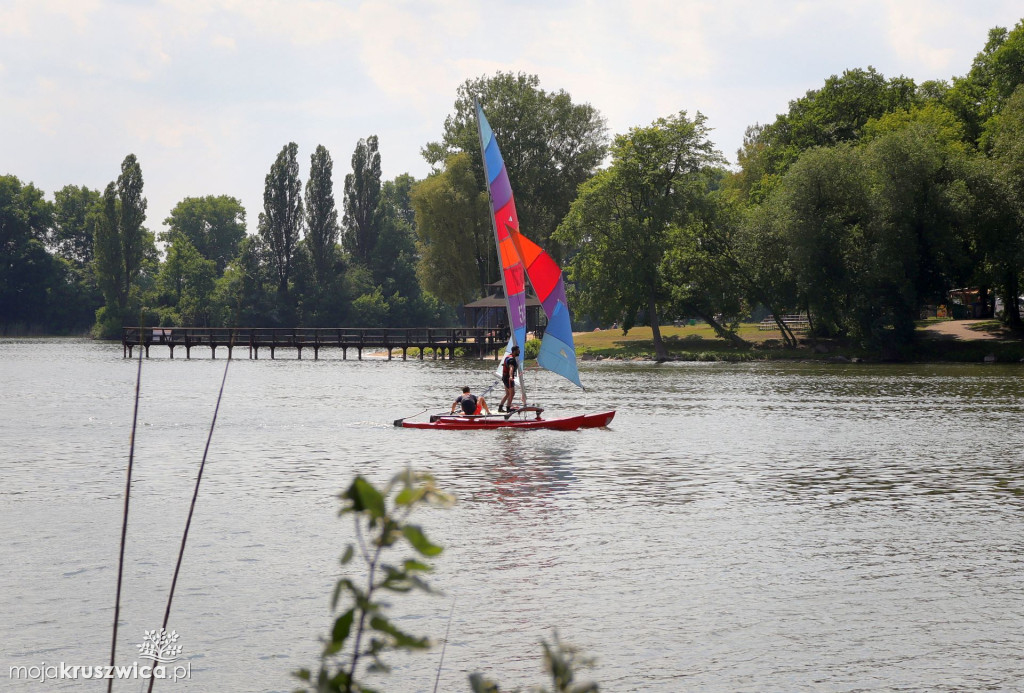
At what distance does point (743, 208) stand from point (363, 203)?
56.9 metres

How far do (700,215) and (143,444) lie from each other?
176ft

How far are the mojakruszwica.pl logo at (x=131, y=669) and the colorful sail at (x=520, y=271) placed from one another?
19.2 metres

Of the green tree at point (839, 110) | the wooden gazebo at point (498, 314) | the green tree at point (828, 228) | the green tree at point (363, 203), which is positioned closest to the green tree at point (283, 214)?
the green tree at point (363, 203)

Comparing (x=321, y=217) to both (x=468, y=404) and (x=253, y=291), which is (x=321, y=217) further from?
(x=468, y=404)

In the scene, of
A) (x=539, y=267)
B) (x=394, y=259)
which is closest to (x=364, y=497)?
(x=539, y=267)

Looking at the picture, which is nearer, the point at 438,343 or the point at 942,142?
the point at 942,142

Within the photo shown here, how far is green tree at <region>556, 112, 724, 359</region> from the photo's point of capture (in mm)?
72938

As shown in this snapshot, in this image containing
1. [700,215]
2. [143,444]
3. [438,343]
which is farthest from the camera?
[438,343]

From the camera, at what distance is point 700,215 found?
75.1 metres

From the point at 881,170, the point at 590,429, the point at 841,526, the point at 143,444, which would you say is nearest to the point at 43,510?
the point at 143,444

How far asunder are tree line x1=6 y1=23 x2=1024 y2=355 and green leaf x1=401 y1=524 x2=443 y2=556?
6107 cm

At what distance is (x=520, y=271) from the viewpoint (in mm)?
30422

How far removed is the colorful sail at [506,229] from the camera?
29406 mm

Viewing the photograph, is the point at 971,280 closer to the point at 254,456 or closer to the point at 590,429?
the point at 590,429
